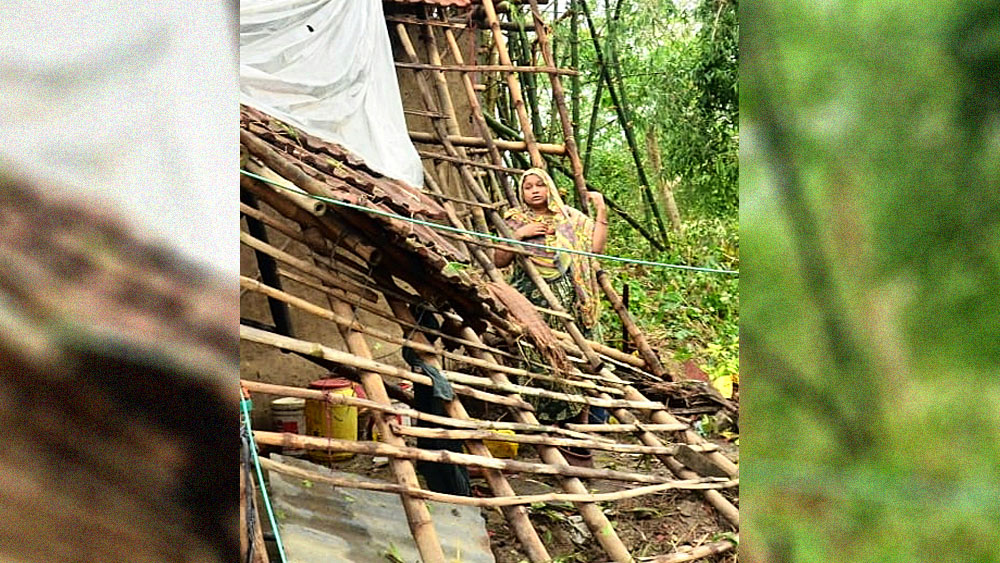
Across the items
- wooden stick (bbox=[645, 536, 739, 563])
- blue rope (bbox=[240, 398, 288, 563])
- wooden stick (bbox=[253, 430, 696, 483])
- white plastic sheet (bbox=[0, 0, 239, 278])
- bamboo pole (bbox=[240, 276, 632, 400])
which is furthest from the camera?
wooden stick (bbox=[645, 536, 739, 563])

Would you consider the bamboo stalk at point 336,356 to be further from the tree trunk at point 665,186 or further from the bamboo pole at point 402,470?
the tree trunk at point 665,186

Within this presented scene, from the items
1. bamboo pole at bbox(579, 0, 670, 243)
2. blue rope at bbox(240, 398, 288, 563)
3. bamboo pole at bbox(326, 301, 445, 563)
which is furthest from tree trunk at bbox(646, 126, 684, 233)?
blue rope at bbox(240, 398, 288, 563)

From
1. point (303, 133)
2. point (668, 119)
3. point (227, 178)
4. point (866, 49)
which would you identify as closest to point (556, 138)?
point (668, 119)

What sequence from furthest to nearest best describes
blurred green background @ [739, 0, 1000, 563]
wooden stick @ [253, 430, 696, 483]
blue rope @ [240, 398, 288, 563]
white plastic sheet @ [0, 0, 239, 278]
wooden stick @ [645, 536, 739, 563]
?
1. wooden stick @ [645, 536, 739, 563]
2. wooden stick @ [253, 430, 696, 483]
3. blue rope @ [240, 398, 288, 563]
4. white plastic sheet @ [0, 0, 239, 278]
5. blurred green background @ [739, 0, 1000, 563]

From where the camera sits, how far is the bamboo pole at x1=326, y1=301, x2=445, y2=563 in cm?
169

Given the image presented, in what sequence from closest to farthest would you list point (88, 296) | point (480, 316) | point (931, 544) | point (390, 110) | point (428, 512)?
point (931, 544) → point (88, 296) → point (428, 512) → point (480, 316) → point (390, 110)

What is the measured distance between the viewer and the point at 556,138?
209 centimetres

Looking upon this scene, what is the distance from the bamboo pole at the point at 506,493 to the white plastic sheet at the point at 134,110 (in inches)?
41.7

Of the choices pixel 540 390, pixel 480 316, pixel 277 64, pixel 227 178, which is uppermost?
pixel 277 64

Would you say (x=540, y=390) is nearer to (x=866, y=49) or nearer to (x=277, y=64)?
(x=277, y=64)

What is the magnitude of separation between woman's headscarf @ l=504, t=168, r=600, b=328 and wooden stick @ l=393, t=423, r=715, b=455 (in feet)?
0.88

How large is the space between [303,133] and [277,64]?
152 millimetres

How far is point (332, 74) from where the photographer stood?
6.61 ft

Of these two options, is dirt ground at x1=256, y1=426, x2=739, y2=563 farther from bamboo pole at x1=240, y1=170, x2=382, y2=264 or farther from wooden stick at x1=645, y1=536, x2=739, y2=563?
bamboo pole at x1=240, y1=170, x2=382, y2=264
